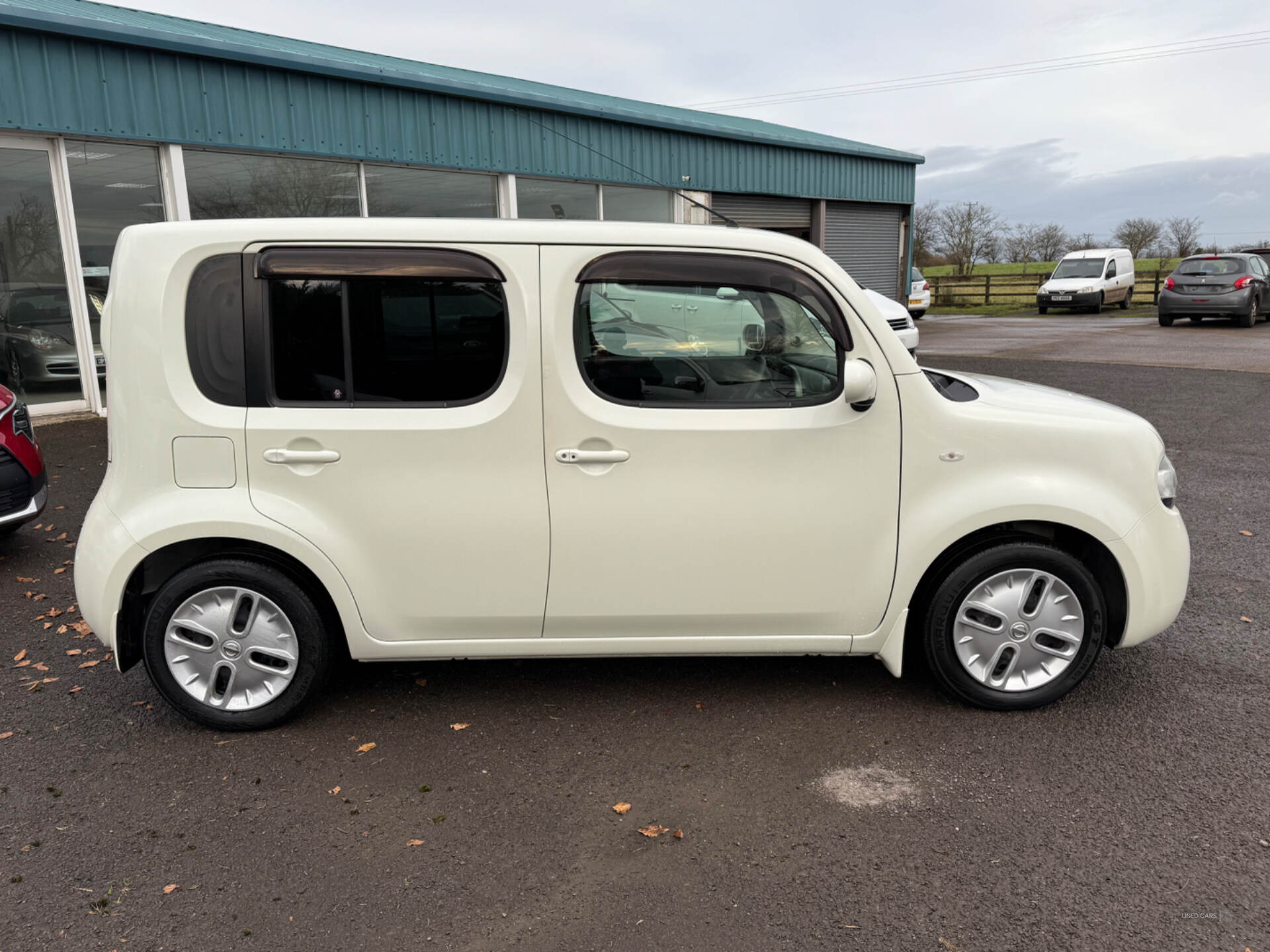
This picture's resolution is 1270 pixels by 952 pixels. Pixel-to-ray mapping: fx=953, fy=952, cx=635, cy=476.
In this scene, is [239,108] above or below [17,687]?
above

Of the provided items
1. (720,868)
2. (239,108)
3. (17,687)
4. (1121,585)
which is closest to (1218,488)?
(1121,585)

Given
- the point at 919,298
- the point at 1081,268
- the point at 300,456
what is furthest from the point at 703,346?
the point at 1081,268

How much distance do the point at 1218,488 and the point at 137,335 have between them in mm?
7186

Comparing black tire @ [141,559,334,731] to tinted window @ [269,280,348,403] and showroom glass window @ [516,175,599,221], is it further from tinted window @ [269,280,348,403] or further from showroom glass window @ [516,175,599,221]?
showroom glass window @ [516,175,599,221]

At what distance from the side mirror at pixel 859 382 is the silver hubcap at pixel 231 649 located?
219 cm

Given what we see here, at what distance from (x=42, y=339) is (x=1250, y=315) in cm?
2359

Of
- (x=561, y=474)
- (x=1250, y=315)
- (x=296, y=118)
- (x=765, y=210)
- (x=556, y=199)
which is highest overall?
(x=296, y=118)

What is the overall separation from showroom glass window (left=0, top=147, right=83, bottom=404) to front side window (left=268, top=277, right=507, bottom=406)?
321 inches

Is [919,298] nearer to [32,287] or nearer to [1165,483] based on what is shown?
[32,287]

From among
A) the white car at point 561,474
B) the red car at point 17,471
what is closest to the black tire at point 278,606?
the white car at point 561,474

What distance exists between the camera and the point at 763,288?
3449 millimetres

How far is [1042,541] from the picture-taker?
3738 millimetres

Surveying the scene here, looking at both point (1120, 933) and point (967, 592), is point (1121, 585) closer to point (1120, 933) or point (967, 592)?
point (967, 592)

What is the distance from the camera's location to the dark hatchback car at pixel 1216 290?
21609mm
